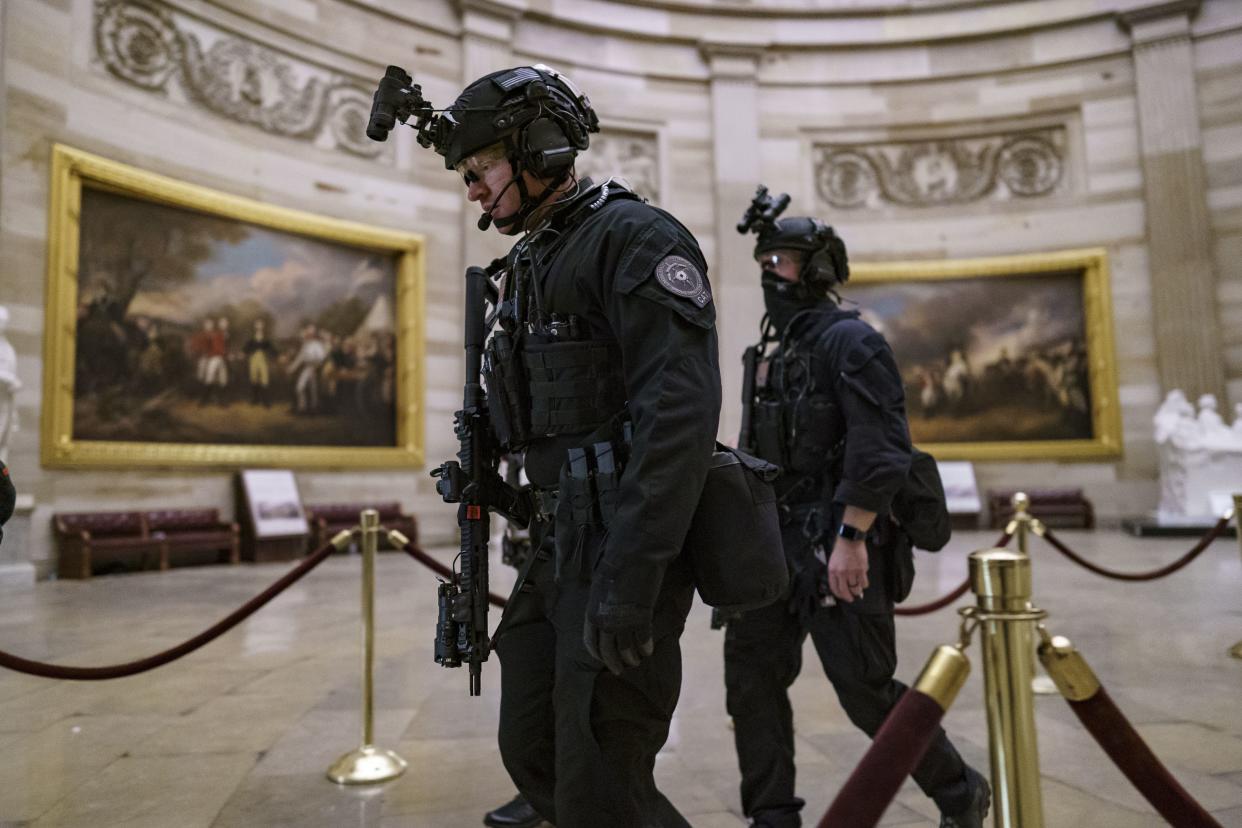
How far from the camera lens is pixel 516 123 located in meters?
2.14

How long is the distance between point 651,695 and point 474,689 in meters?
0.54

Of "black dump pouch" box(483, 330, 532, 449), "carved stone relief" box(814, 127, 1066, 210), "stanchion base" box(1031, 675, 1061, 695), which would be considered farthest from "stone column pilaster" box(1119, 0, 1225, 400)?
"black dump pouch" box(483, 330, 532, 449)

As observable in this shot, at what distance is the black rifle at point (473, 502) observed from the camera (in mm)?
2107

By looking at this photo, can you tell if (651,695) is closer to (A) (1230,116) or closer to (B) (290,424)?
(B) (290,424)

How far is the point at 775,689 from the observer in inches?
114

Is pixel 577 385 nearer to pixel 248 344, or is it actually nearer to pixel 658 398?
pixel 658 398

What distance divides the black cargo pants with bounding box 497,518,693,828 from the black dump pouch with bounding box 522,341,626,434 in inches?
10.3

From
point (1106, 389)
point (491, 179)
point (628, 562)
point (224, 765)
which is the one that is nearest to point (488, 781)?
point (224, 765)

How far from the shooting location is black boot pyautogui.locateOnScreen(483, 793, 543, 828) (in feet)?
9.66

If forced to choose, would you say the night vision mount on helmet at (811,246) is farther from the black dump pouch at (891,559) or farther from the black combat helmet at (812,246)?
the black dump pouch at (891,559)

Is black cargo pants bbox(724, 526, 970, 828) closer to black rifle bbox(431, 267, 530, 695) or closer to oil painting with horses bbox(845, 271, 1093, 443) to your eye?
black rifle bbox(431, 267, 530, 695)

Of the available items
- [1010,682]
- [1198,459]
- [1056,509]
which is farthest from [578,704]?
[1056,509]

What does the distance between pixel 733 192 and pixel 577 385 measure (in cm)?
1404

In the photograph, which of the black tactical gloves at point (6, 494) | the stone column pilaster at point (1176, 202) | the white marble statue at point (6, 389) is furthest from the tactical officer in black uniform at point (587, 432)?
the stone column pilaster at point (1176, 202)
